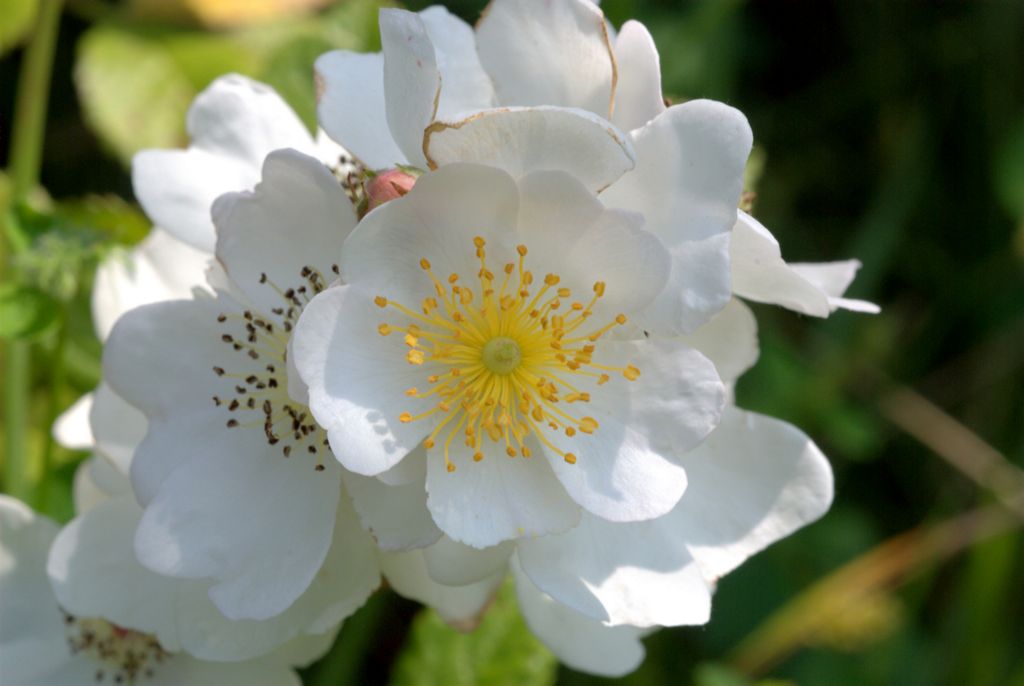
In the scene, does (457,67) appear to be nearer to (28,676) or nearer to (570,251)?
(570,251)

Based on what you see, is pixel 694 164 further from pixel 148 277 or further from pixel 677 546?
pixel 148 277

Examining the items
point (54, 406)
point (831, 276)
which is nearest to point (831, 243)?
point (831, 276)

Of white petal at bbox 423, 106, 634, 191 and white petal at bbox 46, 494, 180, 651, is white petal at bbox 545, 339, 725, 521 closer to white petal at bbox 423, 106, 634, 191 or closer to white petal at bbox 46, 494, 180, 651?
white petal at bbox 423, 106, 634, 191

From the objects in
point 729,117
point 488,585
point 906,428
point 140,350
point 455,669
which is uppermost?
point 729,117

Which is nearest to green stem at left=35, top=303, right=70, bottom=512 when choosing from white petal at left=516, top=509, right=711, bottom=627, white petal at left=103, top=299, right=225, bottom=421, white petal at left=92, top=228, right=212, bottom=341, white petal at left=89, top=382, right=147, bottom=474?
white petal at left=92, top=228, right=212, bottom=341

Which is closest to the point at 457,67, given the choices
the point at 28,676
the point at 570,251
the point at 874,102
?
the point at 570,251
